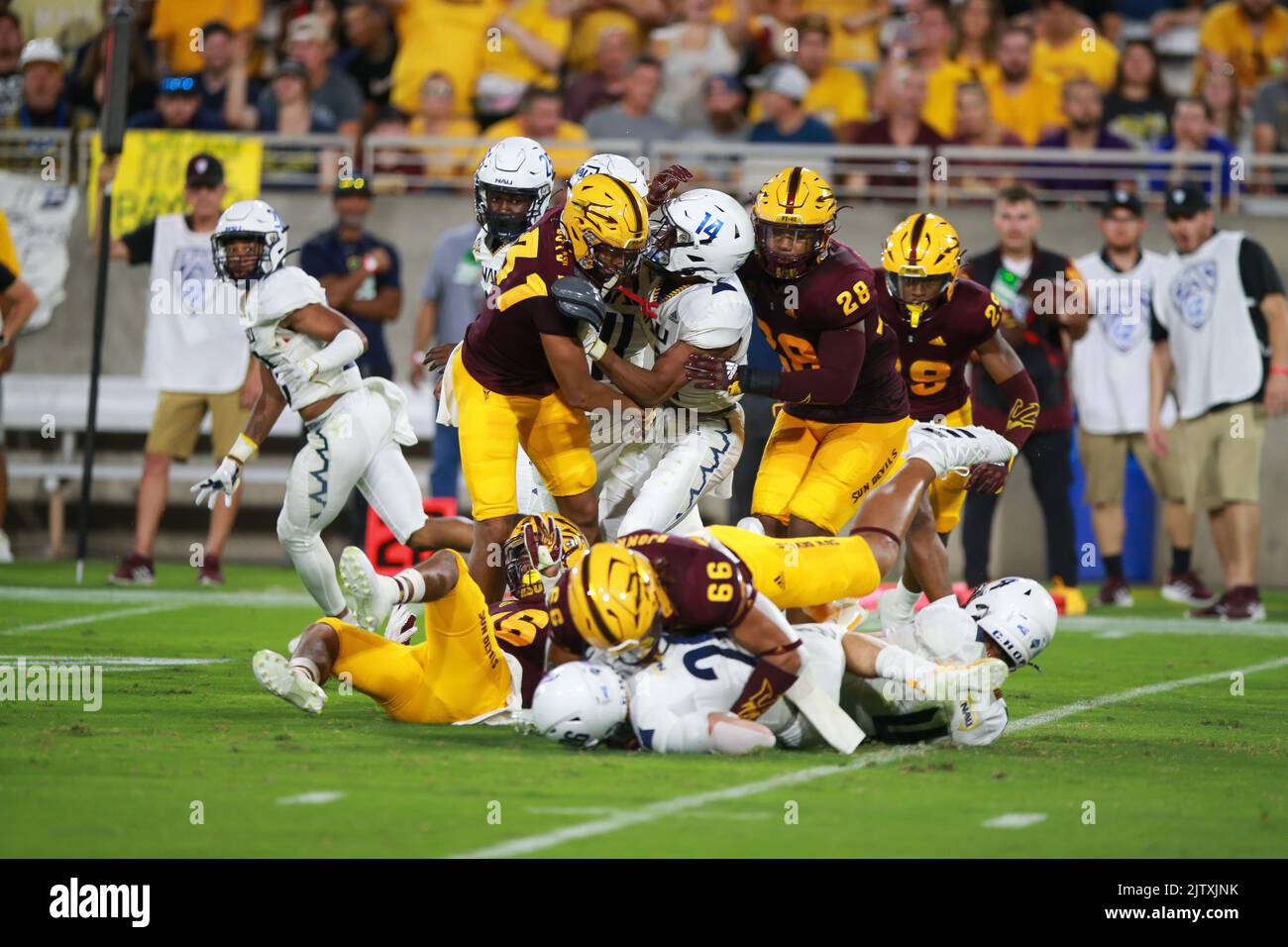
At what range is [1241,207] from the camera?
1351 cm

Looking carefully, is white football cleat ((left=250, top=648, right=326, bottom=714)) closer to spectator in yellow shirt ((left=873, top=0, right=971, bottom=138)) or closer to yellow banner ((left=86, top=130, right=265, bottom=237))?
yellow banner ((left=86, top=130, right=265, bottom=237))

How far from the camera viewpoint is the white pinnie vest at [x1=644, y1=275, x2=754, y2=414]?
7215mm

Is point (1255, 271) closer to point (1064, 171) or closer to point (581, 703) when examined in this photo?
point (1064, 171)

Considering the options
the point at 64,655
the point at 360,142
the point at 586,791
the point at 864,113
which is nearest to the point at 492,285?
the point at 64,655

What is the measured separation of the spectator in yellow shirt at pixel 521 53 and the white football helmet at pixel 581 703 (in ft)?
29.0

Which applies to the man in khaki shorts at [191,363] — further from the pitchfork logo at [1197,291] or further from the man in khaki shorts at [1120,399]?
the pitchfork logo at [1197,291]

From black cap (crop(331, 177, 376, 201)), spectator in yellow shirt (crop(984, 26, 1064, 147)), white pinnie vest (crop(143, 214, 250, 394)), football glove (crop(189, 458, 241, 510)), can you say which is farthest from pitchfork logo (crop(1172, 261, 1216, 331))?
football glove (crop(189, 458, 241, 510))

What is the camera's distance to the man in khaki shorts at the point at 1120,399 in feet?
38.3

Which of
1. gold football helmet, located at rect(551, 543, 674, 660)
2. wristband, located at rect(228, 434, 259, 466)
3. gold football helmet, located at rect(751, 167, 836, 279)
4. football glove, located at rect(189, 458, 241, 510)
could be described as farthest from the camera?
wristband, located at rect(228, 434, 259, 466)

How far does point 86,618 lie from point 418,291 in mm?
4845

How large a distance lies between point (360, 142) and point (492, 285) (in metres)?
5.99

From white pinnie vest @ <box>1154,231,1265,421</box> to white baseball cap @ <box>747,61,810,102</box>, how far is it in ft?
10.5

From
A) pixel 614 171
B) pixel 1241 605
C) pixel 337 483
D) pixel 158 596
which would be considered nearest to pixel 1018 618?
pixel 614 171

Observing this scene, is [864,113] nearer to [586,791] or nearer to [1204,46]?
[1204,46]
